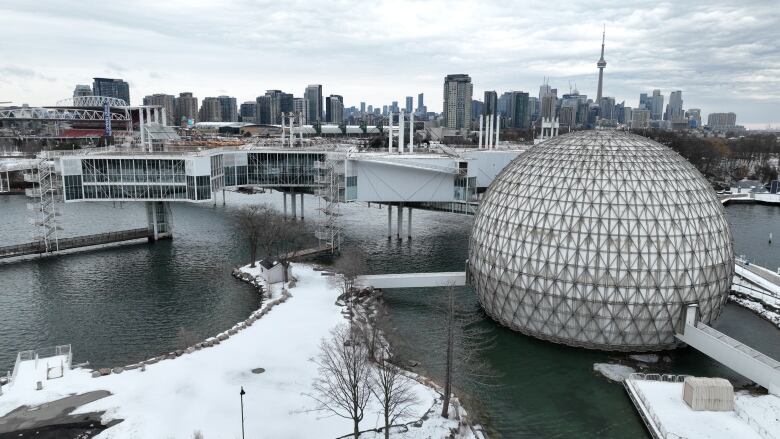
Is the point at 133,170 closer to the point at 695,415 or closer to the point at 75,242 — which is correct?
the point at 75,242

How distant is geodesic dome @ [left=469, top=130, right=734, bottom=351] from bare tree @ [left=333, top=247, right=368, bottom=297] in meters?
14.0

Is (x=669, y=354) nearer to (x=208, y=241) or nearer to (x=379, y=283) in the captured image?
(x=379, y=283)

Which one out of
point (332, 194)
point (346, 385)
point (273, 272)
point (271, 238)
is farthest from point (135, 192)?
point (346, 385)

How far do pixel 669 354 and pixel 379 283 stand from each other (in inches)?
1055

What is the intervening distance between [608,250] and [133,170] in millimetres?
61152

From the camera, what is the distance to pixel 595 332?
41.1 m

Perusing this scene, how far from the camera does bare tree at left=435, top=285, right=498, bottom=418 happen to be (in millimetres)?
36812

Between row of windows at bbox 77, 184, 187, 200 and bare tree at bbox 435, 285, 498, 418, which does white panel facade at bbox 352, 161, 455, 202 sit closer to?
bare tree at bbox 435, 285, 498, 418

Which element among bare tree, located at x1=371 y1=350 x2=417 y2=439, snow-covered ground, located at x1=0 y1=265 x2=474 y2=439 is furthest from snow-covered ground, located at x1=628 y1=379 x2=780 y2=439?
bare tree, located at x1=371 y1=350 x2=417 y2=439

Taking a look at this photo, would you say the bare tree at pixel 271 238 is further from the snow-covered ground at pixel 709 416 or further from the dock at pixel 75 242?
the snow-covered ground at pixel 709 416

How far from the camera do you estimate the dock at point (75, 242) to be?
67.4 meters

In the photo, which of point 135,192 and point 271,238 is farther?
point 135,192

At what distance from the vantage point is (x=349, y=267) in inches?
2240

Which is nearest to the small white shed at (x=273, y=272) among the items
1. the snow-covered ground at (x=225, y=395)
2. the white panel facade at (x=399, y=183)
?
the snow-covered ground at (x=225, y=395)
